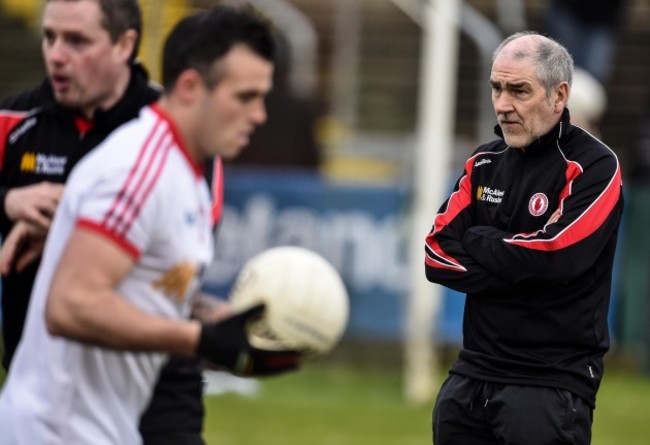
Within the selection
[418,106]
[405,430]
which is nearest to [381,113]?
[418,106]

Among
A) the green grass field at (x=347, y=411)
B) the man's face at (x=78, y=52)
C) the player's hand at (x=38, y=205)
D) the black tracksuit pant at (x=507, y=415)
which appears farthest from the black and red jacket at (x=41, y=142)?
the green grass field at (x=347, y=411)

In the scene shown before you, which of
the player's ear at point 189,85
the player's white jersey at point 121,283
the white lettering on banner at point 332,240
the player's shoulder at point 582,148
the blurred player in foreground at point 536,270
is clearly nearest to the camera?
the player's white jersey at point 121,283

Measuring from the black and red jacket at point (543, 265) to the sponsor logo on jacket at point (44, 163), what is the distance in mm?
1564

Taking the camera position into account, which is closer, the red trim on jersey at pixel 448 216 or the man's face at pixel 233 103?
the man's face at pixel 233 103

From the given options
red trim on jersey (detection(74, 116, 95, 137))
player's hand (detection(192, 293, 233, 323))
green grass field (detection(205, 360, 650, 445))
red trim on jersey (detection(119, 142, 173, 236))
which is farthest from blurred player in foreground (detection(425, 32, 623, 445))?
green grass field (detection(205, 360, 650, 445))

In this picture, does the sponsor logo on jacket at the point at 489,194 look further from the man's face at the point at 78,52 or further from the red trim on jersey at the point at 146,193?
the red trim on jersey at the point at 146,193

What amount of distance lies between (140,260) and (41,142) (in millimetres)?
1694

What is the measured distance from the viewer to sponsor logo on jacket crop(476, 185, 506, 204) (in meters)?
6.13

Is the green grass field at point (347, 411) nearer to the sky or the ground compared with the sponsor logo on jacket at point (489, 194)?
nearer to the ground

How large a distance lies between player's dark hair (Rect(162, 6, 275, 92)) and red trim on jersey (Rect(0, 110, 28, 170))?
1540 millimetres

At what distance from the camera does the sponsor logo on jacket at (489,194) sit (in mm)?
6129

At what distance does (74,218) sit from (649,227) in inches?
420

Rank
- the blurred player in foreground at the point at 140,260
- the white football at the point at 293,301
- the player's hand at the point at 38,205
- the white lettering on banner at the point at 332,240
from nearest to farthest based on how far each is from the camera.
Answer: the blurred player in foreground at the point at 140,260
the white football at the point at 293,301
the player's hand at the point at 38,205
the white lettering on banner at the point at 332,240

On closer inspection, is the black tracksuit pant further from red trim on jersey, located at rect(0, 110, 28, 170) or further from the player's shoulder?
red trim on jersey, located at rect(0, 110, 28, 170)
